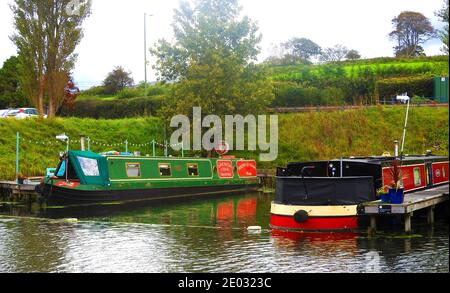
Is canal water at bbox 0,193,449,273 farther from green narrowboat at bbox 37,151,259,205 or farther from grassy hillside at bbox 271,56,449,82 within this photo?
grassy hillside at bbox 271,56,449,82

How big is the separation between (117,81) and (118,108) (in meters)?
16.4

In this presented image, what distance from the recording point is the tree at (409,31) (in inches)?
2746

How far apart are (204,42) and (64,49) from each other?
9.55 metres

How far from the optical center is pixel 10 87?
177ft

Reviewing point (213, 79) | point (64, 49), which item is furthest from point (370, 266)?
point (64, 49)

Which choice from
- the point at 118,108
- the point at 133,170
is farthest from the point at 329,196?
the point at 118,108

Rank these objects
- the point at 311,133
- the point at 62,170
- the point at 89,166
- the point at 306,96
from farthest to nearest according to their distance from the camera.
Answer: the point at 306,96 < the point at 311,133 < the point at 62,170 < the point at 89,166

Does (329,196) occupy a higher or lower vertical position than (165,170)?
lower

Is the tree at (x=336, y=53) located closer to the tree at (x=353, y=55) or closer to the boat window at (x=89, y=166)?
the tree at (x=353, y=55)

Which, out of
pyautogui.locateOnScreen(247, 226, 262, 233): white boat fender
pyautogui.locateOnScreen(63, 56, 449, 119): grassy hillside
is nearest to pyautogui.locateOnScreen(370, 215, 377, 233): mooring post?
pyautogui.locateOnScreen(247, 226, 262, 233): white boat fender

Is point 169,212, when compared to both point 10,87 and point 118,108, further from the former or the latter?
point 10,87

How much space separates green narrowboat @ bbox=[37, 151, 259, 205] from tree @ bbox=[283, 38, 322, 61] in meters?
51.9

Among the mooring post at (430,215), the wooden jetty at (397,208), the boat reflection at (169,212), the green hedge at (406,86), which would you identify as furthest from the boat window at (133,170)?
the green hedge at (406,86)

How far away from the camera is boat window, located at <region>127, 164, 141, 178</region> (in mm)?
28609
